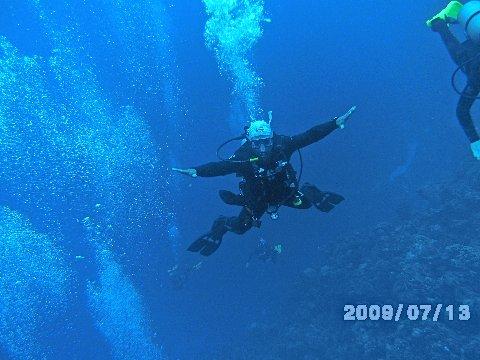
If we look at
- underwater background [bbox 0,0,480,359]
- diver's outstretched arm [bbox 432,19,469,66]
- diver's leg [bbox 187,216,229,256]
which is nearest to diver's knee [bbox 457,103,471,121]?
diver's outstretched arm [bbox 432,19,469,66]

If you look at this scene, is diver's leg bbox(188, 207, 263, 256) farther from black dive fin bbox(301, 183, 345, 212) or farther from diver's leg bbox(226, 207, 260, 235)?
black dive fin bbox(301, 183, 345, 212)

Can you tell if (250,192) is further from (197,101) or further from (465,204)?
(197,101)

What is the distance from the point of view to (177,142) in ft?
A: 87.1

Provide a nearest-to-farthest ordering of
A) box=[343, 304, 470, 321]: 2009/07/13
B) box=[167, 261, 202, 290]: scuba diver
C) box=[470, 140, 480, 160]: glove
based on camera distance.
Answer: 1. box=[470, 140, 480, 160]: glove
2. box=[343, 304, 470, 321]: 2009/07/13
3. box=[167, 261, 202, 290]: scuba diver

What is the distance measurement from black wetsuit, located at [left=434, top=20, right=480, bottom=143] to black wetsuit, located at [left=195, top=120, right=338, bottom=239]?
150cm

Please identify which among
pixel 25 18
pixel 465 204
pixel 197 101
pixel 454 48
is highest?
pixel 25 18

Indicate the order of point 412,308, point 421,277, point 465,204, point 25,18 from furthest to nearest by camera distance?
point 25,18, point 465,204, point 421,277, point 412,308

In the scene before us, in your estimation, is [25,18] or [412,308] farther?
[25,18]

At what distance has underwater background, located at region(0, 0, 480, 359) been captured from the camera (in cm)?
2250

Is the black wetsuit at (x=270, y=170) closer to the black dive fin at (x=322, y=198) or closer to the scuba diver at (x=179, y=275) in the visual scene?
the black dive fin at (x=322, y=198)

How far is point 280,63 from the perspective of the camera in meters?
25.4

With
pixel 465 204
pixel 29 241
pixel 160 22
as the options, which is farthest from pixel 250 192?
pixel 29 241

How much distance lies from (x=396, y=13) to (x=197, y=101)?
15044 mm

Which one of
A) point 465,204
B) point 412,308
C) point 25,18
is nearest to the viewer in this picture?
point 412,308
